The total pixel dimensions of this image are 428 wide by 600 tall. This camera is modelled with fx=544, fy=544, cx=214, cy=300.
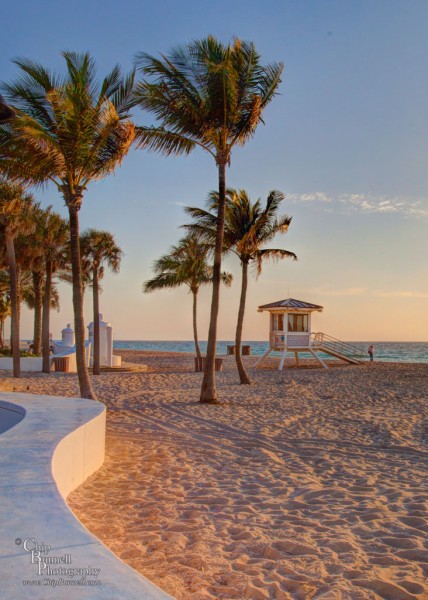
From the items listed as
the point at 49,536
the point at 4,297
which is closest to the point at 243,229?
the point at 49,536

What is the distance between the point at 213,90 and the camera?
43.0 ft

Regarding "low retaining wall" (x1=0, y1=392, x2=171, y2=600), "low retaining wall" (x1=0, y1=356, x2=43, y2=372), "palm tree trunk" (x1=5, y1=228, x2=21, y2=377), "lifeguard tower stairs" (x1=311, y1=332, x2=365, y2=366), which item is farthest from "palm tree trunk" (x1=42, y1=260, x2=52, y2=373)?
"low retaining wall" (x1=0, y1=392, x2=171, y2=600)

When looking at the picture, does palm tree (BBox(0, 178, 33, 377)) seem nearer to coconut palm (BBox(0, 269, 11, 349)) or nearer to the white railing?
coconut palm (BBox(0, 269, 11, 349))

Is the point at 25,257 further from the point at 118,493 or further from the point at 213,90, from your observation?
the point at 118,493

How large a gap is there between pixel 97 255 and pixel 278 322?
1141 centimetres

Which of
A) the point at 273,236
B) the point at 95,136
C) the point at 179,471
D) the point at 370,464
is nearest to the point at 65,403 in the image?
the point at 179,471

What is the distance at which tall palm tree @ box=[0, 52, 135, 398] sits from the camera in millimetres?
11625

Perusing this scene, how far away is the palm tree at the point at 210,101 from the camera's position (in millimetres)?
13086

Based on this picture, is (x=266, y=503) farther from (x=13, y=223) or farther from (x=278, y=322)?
(x=278, y=322)

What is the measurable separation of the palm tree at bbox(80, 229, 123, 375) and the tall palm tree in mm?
10137

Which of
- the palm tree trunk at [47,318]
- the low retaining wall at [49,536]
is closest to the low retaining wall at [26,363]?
the palm tree trunk at [47,318]

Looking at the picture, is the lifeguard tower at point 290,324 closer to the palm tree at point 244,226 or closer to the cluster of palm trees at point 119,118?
the palm tree at point 244,226

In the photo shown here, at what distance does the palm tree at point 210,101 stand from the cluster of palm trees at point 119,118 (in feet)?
0.08

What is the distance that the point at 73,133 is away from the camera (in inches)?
460
